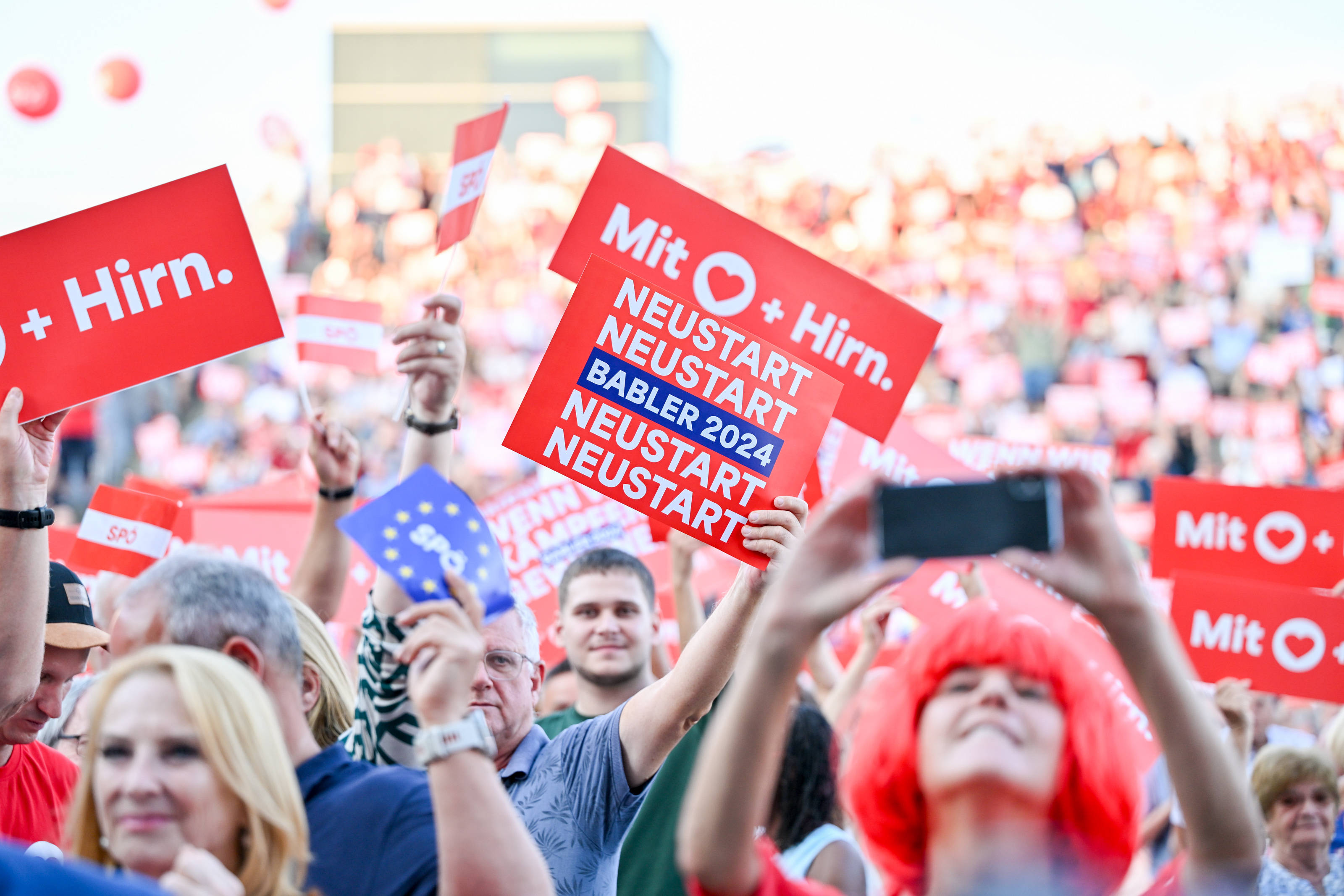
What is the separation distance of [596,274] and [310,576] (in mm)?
1472

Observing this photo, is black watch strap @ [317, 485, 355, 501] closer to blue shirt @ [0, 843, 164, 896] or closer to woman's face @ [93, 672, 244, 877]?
woman's face @ [93, 672, 244, 877]

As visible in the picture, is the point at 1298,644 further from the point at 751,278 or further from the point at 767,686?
the point at 767,686

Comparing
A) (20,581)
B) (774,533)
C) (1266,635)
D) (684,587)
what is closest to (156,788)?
(20,581)

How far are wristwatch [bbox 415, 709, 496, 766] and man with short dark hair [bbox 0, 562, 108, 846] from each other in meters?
1.35

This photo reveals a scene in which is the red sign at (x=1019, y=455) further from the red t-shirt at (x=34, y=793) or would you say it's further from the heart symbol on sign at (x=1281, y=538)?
the red t-shirt at (x=34, y=793)

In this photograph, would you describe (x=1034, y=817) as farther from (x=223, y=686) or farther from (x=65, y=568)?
(x=65, y=568)

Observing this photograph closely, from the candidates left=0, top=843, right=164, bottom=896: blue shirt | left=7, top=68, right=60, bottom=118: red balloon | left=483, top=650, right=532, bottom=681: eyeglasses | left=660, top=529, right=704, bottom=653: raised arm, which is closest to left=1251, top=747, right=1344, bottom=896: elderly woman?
left=660, top=529, right=704, bottom=653: raised arm

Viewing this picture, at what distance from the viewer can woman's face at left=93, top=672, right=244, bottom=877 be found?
6.09ft

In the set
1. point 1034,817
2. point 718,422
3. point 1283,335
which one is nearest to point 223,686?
point 1034,817

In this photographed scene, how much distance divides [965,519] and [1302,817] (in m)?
2.87

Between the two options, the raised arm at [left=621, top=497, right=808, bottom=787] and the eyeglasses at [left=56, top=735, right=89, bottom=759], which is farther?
the eyeglasses at [left=56, top=735, right=89, bottom=759]

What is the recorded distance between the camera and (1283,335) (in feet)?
47.6

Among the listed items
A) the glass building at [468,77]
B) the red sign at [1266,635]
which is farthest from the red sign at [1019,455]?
the glass building at [468,77]

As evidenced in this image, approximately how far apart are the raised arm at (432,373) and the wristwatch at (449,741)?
1.26m
